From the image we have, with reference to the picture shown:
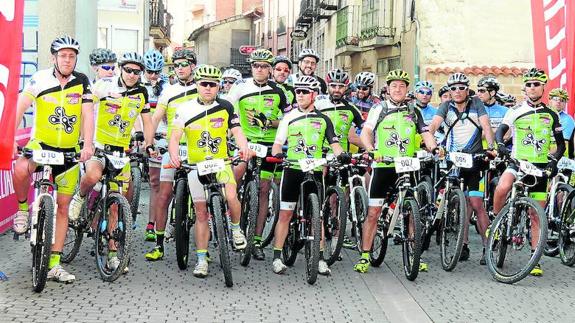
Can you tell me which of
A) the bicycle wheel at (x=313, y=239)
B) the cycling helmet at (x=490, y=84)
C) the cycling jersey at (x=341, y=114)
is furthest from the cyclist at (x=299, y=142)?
the cycling helmet at (x=490, y=84)

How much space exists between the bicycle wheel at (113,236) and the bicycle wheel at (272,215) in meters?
2.13

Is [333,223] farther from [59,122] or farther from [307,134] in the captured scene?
[59,122]

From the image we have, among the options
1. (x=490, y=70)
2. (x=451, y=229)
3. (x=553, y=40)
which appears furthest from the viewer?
(x=490, y=70)

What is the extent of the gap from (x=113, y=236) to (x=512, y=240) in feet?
12.5

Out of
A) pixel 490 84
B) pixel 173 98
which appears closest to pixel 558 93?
pixel 490 84

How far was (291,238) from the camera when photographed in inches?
352

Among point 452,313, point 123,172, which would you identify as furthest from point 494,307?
point 123,172

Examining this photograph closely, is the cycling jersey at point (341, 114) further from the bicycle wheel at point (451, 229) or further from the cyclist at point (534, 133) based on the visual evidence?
the cyclist at point (534, 133)

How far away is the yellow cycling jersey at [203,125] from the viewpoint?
27.0 feet

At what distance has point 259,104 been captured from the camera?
9.98 m

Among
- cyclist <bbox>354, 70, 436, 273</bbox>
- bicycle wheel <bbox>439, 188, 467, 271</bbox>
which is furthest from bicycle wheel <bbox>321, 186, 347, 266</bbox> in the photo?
bicycle wheel <bbox>439, 188, 467, 271</bbox>

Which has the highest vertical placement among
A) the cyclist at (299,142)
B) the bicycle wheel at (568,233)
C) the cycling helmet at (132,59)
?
the cycling helmet at (132,59)

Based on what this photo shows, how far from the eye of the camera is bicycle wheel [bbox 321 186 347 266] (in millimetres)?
8508

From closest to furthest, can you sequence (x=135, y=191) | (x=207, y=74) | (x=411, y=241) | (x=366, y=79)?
(x=207, y=74)
(x=411, y=241)
(x=135, y=191)
(x=366, y=79)
